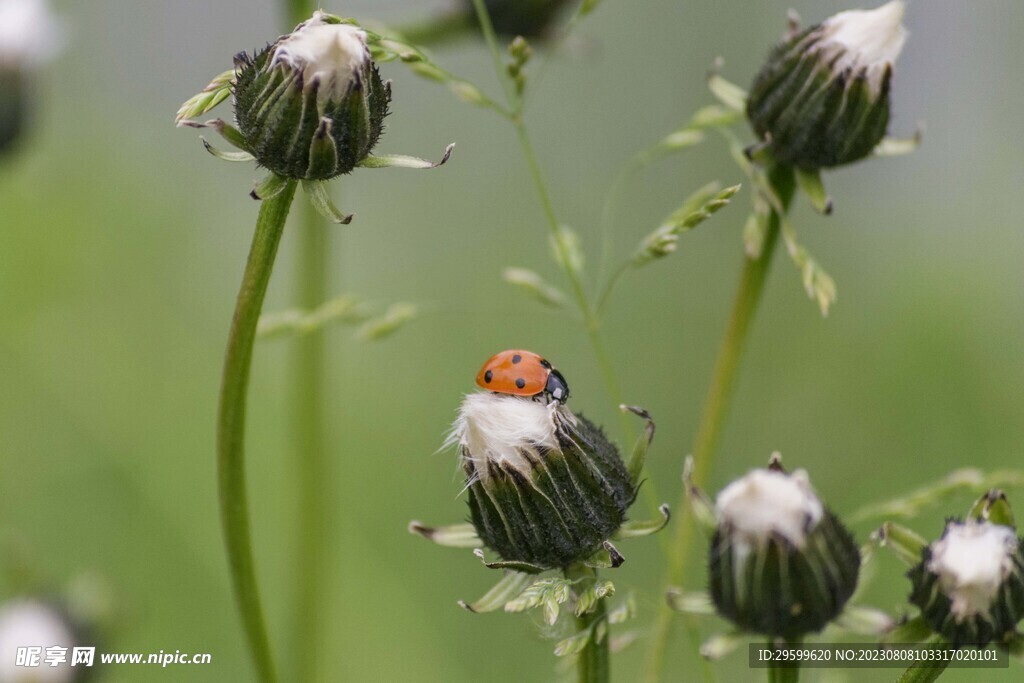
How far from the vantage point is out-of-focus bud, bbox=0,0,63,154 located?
9.64 feet

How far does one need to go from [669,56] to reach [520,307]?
196 cm

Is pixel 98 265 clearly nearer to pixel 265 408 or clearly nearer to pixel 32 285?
pixel 32 285

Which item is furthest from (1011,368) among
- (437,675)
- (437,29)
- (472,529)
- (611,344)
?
(472,529)

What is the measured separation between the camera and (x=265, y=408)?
4195 millimetres

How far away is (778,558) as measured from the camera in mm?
1427

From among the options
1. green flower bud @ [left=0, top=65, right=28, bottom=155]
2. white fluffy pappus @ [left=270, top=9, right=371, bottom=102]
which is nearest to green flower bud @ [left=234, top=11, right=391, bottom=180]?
white fluffy pappus @ [left=270, top=9, right=371, bottom=102]

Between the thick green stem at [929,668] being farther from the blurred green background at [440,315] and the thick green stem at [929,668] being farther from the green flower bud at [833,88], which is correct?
the blurred green background at [440,315]

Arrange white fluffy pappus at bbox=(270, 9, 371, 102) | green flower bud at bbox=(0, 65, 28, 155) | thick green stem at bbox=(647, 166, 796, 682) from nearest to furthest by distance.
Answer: white fluffy pappus at bbox=(270, 9, 371, 102) < thick green stem at bbox=(647, 166, 796, 682) < green flower bud at bbox=(0, 65, 28, 155)

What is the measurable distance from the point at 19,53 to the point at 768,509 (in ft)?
7.86

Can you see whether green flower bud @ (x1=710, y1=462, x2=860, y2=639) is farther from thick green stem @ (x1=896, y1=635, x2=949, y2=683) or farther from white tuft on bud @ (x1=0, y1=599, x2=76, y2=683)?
white tuft on bud @ (x1=0, y1=599, x2=76, y2=683)

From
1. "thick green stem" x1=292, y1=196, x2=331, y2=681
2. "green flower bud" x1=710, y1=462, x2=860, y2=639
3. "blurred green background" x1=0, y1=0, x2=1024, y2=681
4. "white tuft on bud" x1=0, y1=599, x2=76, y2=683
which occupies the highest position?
"green flower bud" x1=710, y1=462, x2=860, y2=639

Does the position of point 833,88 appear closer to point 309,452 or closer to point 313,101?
point 313,101

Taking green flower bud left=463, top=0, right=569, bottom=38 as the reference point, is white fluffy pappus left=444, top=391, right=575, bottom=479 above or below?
below

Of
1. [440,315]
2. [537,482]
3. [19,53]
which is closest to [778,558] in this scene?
[537,482]
